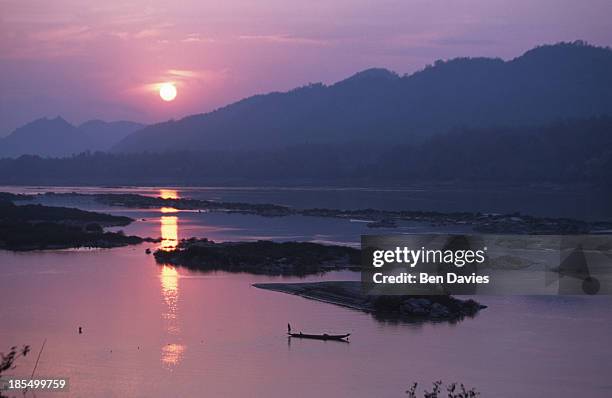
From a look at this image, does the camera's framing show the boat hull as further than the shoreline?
No

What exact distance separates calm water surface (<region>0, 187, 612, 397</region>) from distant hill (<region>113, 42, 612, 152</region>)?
12086 centimetres

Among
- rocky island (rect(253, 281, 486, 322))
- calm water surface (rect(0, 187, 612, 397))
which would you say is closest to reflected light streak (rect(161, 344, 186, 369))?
calm water surface (rect(0, 187, 612, 397))

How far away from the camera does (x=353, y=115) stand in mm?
185375

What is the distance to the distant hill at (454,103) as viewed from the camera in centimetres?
15500

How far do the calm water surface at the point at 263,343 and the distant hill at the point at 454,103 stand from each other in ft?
397

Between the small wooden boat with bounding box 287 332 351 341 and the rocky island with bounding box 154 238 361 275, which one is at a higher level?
the rocky island with bounding box 154 238 361 275

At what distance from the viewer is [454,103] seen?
170m

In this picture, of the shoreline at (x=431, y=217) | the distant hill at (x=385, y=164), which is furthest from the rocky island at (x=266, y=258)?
the distant hill at (x=385, y=164)

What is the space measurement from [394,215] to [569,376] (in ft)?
129

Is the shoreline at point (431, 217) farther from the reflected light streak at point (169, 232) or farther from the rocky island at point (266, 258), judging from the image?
the rocky island at point (266, 258)

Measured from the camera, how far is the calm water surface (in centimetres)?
1848

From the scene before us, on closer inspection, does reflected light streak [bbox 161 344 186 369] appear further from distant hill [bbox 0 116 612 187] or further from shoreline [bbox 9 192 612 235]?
distant hill [bbox 0 116 612 187]

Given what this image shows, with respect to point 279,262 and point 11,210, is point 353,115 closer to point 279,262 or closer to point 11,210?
point 11,210

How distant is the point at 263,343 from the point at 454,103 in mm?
152796
